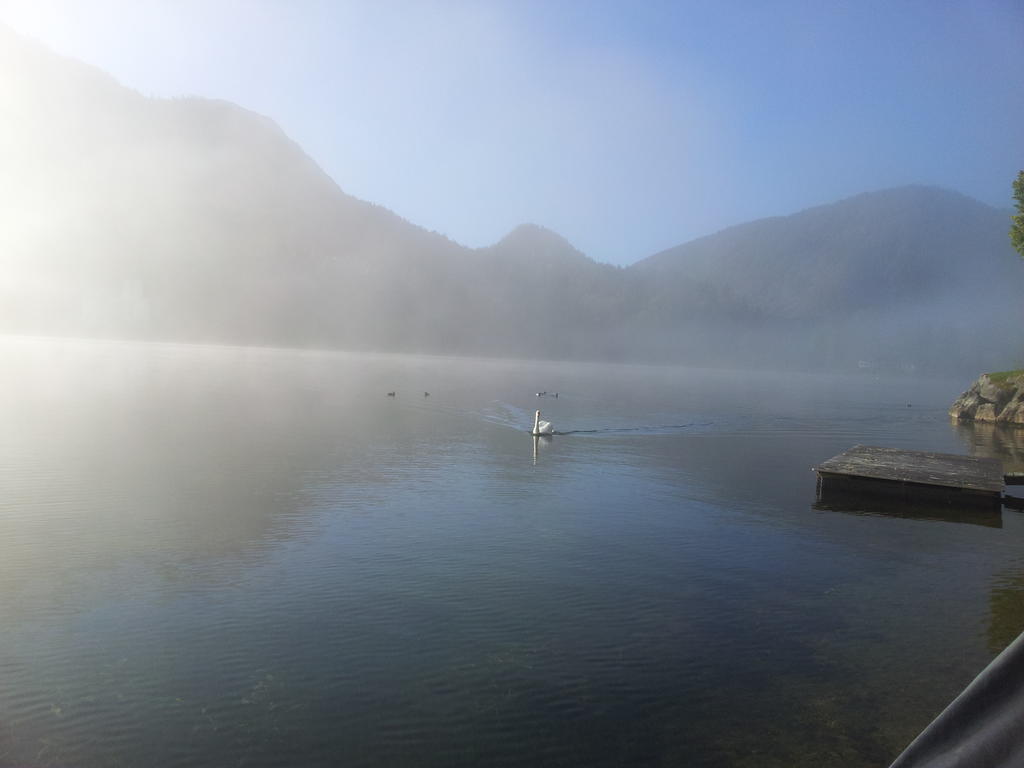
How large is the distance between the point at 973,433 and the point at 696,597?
4537 cm

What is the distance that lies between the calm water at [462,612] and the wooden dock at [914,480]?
1325 millimetres

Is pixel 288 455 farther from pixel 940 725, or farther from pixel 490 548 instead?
pixel 940 725

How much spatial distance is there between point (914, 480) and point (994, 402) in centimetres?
4261

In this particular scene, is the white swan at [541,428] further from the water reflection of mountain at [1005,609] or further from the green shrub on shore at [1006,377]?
the green shrub on shore at [1006,377]

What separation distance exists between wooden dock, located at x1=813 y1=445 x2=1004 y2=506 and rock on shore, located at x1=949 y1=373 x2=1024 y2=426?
35218 mm

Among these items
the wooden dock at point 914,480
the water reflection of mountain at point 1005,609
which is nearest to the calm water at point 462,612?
the water reflection of mountain at point 1005,609

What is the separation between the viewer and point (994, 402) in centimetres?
5622

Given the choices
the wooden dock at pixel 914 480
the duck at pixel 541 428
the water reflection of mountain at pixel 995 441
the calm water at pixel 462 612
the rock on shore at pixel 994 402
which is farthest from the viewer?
the rock on shore at pixel 994 402

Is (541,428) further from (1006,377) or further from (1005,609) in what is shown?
(1006,377)

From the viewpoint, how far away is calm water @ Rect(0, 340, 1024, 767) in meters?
7.84

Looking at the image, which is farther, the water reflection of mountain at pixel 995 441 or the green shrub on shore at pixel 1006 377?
the green shrub on shore at pixel 1006 377

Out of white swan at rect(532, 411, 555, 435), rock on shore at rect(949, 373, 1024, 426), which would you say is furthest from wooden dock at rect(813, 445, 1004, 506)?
rock on shore at rect(949, 373, 1024, 426)

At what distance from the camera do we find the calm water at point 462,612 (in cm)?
784

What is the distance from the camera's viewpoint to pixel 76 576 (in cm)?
1235
